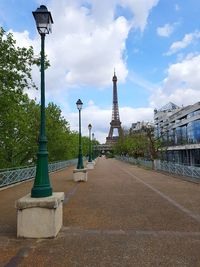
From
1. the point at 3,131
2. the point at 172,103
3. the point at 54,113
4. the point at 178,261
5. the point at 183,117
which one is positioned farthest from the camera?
the point at 172,103

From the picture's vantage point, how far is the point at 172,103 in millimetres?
106625

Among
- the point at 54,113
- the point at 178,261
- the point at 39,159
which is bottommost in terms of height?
the point at 178,261

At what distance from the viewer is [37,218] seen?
630cm

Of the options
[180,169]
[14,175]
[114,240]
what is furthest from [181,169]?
[114,240]

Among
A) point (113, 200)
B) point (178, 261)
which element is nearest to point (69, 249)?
point (178, 261)

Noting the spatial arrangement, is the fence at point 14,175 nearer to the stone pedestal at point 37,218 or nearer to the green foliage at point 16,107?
the green foliage at point 16,107

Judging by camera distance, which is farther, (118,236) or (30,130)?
(30,130)

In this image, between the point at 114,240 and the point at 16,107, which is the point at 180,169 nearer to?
the point at 16,107

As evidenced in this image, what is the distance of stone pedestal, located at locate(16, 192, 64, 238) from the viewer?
627cm

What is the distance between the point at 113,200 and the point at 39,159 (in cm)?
514

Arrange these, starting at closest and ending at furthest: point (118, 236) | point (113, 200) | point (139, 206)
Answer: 1. point (118, 236)
2. point (139, 206)
3. point (113, 200)

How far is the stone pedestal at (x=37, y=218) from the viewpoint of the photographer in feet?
20.6

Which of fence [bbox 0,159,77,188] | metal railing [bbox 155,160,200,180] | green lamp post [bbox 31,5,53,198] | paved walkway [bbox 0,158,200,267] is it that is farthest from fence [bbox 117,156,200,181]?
green lamp post [bbox 31,5,53,198]

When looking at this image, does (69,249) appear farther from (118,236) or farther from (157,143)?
(157,143)
